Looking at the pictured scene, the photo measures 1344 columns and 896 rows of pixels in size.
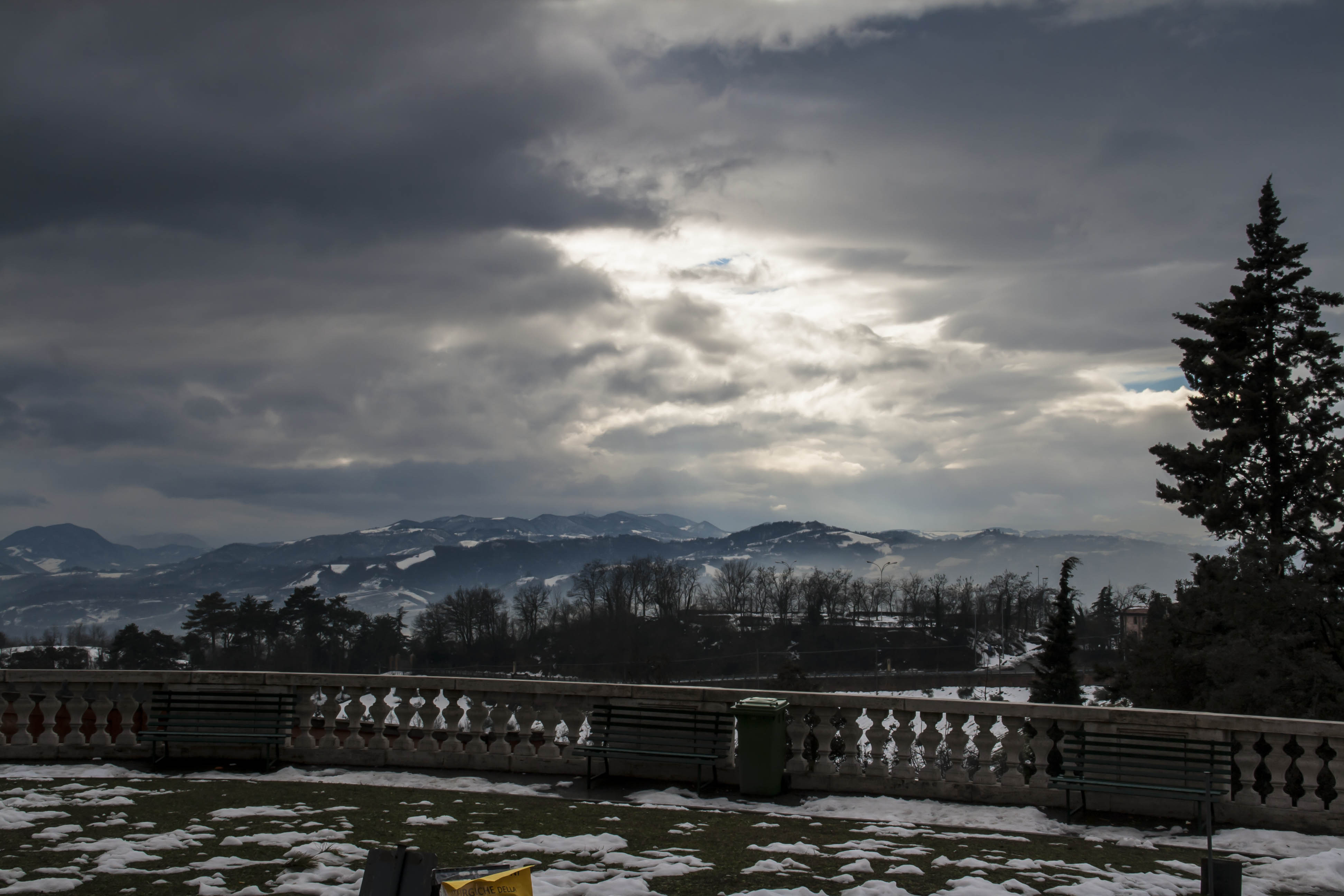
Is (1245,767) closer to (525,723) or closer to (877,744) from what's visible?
(877,744)

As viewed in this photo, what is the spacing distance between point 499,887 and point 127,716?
450 inches

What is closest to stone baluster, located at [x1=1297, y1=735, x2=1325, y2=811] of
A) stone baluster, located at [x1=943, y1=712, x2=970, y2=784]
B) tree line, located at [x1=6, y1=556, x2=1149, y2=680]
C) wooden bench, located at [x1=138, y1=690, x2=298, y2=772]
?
stone baluster, located at [x1=943, y1=712, x2=970, y2=784]

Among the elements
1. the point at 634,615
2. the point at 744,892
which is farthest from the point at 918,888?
the point at 634,615

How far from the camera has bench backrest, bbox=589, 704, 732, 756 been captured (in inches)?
448

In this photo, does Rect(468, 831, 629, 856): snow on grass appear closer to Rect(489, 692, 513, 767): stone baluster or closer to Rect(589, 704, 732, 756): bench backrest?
Rect(589, 704, 732, 756): bench backrest

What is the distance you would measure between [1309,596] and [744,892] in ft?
113

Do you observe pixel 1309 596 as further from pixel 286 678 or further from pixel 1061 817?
pixel 286 678

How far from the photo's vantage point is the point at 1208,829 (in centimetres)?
573

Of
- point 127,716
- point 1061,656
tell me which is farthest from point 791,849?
point 1061,656

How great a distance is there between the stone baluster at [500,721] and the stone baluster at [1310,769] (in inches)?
363

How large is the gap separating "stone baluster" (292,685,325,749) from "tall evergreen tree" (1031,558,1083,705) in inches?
2237

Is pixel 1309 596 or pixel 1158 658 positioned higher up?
pixel 1309 596

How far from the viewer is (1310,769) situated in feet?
34.5

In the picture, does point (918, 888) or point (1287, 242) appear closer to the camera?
point (918, 888)
